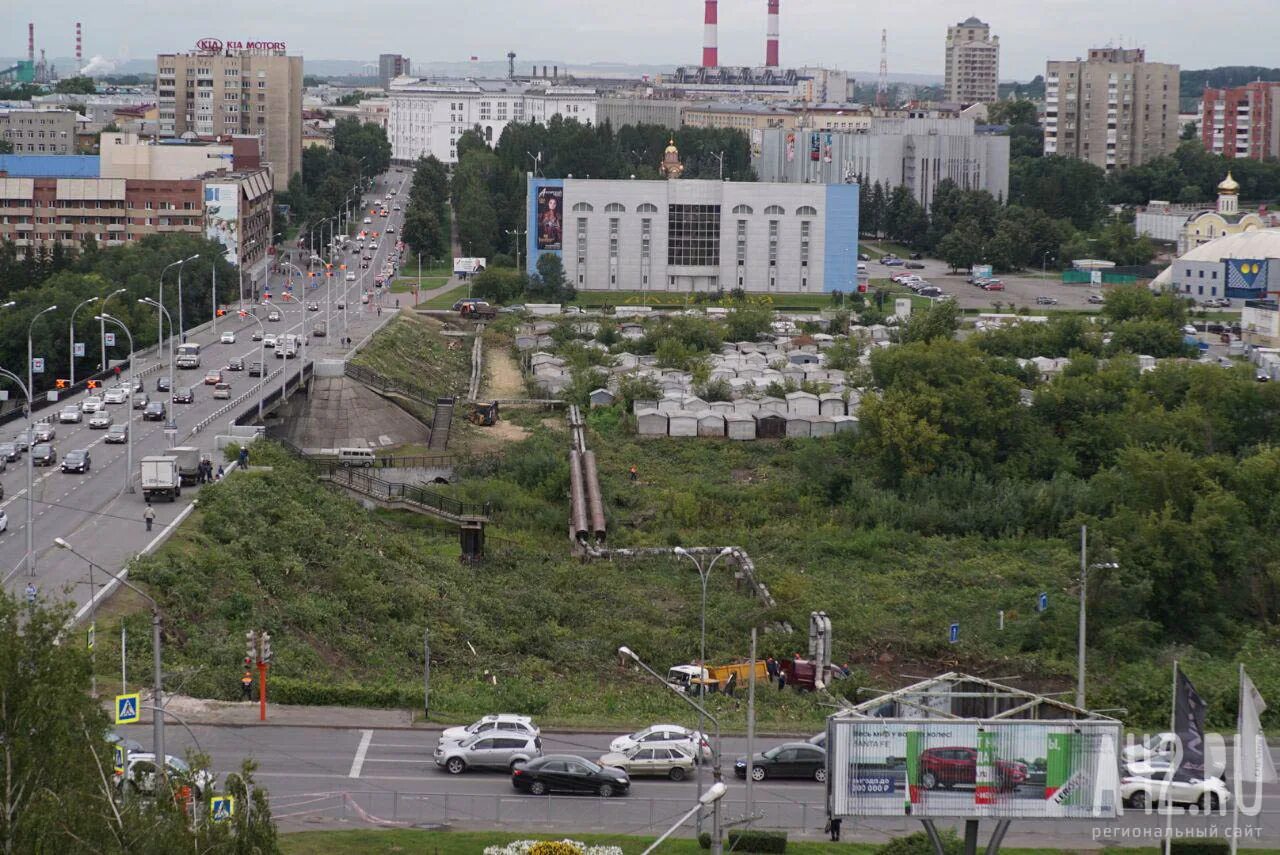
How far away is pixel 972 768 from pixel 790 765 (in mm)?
6083

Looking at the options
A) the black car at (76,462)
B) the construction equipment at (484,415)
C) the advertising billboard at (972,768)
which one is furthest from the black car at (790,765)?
the construction equipment at (484,415)

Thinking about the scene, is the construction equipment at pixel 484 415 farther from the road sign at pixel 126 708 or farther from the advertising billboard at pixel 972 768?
the advertising billboard at pixel 972 768

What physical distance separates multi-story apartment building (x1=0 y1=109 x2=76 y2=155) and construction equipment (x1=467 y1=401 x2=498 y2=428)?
285ft

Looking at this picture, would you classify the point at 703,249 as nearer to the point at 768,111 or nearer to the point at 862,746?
the point at 862,746

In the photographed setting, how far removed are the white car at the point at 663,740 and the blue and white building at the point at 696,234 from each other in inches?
2849

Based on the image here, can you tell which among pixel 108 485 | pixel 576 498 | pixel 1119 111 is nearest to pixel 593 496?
pixel 576 498

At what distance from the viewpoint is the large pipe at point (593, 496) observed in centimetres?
4488

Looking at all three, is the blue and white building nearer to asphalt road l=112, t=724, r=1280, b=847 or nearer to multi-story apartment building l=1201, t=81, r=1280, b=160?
asphalt road l=112, t=724, r=1280, b=847

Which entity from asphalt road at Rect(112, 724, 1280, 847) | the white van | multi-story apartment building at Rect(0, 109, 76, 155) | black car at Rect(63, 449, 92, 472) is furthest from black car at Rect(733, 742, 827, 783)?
multi-story apartment building at Rect(0, 109, 76, 155)

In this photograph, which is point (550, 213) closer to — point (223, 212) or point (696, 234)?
point (696, 234)

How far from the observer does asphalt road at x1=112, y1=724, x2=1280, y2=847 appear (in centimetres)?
2198

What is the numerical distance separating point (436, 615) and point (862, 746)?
18.3 metres

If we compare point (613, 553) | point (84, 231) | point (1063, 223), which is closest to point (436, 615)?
point (613, 553)

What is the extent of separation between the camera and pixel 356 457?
50312 mm
